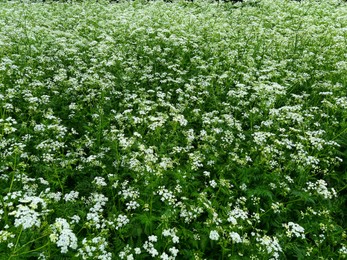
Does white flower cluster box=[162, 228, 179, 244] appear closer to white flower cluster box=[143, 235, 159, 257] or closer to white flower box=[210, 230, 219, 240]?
white flower cluster box=[143, 235, 159, 257]

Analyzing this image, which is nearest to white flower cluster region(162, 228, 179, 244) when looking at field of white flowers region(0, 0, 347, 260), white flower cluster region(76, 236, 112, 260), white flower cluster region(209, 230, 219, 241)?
field of white flowers region(0, 0, 347, 260)

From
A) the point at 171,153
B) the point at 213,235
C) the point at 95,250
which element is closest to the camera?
the point at 95,250

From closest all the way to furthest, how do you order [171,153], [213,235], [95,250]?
[95,250] < [213,235] < [171,153]

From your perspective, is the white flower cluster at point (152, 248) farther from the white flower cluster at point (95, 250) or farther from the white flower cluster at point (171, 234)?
the white flower cluster at point (95, 250)

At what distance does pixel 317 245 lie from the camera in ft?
15.7

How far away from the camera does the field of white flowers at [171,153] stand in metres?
4.41

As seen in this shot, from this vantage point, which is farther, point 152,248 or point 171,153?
point 171,153

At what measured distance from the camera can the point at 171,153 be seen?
18.4ft

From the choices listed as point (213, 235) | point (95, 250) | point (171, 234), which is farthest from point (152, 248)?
point (213, 235)

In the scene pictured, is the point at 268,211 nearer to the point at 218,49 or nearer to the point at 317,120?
the point at 317,120

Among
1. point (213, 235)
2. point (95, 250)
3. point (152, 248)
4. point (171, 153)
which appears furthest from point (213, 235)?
point (171, 153)

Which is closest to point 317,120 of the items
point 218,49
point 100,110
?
point 218,49

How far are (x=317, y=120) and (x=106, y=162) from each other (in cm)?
512

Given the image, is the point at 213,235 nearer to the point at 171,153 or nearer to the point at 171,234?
the point at 171,234
